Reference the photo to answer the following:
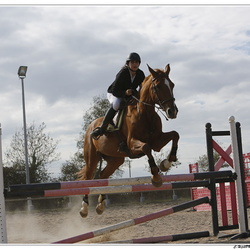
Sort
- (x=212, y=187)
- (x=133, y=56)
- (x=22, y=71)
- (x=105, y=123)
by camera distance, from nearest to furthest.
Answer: (x=133, y=56) < (x=212, y=187) < (x=105, y=123) < (x=22, y=71)

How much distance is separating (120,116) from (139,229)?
2815 millimetres

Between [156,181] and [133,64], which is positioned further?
[133,64]

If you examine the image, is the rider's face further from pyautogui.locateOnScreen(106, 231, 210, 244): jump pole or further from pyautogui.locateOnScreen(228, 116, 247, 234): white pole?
pyautogui.locateOnScreen(106, 231, 210, 244): jump pole

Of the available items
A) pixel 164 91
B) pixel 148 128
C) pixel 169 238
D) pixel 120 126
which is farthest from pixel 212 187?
pixel 164 91

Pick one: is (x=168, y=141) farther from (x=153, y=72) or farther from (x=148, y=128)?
(x=153, y=72)

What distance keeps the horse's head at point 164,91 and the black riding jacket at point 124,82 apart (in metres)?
0.51

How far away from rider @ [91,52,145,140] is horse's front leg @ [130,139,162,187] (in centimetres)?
71

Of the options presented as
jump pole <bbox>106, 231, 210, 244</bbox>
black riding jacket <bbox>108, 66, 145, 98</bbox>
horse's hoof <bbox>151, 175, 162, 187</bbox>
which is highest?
black riding jacket <bbox>108, 66, 145, 98</bbox>

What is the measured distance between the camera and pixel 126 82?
567cm

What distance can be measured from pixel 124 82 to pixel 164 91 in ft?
2.63

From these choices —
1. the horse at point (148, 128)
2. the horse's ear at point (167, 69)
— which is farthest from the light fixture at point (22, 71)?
the horse's ear at point (167, 69)

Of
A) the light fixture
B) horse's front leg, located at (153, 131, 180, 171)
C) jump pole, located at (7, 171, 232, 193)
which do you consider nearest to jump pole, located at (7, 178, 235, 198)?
jump pole, located at (7, 171, 232, 193)

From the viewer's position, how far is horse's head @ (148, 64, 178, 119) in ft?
16.0

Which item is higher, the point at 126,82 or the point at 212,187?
the point at 126,82
